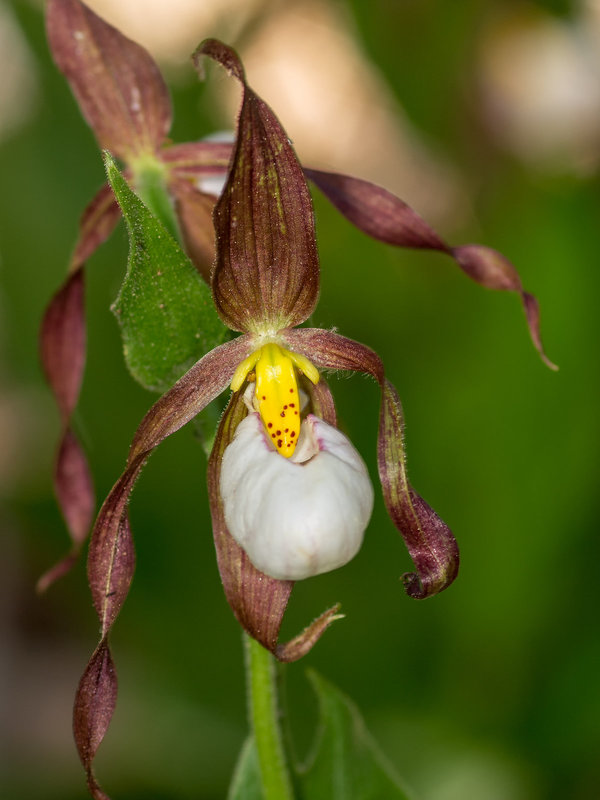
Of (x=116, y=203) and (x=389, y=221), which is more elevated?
Result: (x=389, y=221)

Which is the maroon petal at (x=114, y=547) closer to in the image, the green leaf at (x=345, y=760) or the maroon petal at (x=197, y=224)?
the maroon petal at (x=197, y=224)

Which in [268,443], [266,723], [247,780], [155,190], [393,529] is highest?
[155,190]

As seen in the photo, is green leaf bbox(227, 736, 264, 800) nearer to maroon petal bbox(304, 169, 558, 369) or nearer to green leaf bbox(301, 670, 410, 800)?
green leaf bbox(301, 670, 410, 800)

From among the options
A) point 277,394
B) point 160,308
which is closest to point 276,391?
point 277,394

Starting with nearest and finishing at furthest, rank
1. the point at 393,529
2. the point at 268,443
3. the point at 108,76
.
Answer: the point at 268,443 < the point at 108,76 < the point at 393,529

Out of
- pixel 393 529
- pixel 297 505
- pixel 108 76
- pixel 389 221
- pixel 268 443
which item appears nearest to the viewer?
pixel 297 505

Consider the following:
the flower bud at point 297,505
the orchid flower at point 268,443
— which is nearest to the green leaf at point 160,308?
the orchid flower at point 268,443

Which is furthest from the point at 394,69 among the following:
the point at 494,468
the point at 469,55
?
the point at 494,468

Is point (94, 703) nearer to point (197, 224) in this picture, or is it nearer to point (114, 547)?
point (114, 547)
